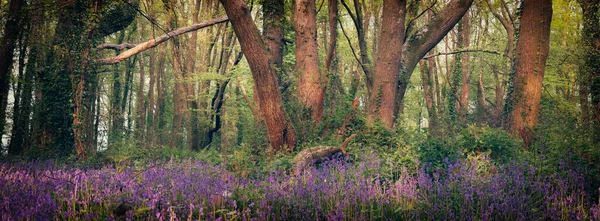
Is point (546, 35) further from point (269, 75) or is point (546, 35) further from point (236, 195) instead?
point (236, 195)

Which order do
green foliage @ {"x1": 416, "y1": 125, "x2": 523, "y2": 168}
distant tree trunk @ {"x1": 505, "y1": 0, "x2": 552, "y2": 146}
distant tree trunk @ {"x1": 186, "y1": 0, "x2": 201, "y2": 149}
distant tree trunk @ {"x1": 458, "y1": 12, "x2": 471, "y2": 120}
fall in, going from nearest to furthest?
1. green foliage @ {"x1": 416, "y1": 125, "x2": 523, "y2": 168}
2. distant tree trunk @ {"x1": 505, "y1": 0, "x2": 552, "y2": 146}
3. distant tree trunk @ {"x1": 186, "y1": 0, "x2": 201, "y2": 149}
4. distant tree trunk @ {"x1": 458, "y1": 12, "x2": 471, "y2": 120}

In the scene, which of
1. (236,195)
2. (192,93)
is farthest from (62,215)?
(192,93)

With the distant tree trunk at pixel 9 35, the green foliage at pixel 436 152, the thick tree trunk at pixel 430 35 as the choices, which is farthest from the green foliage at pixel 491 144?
the distant tree trunk at pixel 9 35

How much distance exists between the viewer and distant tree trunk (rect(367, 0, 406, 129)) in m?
13.3

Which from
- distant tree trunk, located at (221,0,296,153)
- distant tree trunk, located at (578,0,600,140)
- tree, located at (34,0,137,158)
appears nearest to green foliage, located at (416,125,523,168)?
distant tree trunk, located at (221,0,296,153)

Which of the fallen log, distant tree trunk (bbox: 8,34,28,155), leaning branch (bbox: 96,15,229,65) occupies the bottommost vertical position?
the fallen log

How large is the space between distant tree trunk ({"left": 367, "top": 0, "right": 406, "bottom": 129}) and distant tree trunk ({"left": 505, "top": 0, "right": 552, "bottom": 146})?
3.34m

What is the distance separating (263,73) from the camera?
414 inches

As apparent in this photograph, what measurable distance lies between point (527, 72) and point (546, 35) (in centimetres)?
114

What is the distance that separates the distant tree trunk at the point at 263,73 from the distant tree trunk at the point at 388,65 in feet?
10.7

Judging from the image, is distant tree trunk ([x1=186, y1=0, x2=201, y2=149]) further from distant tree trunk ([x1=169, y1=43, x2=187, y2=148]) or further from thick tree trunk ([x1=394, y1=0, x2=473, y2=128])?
thick tree trunk ([x1=394, y1=0, x2=473, y2=128])

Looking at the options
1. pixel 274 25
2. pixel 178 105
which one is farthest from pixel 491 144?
pixel 178 105

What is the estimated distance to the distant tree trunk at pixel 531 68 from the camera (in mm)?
12047

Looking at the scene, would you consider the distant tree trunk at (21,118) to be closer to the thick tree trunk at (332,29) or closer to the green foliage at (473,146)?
the thick tree trunk at (332,29)
